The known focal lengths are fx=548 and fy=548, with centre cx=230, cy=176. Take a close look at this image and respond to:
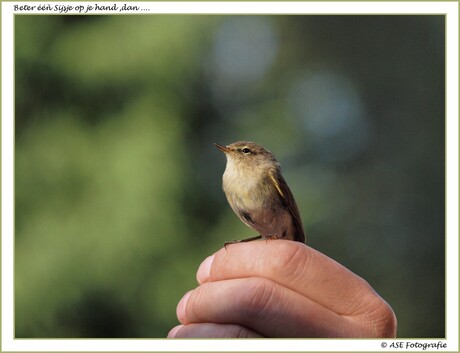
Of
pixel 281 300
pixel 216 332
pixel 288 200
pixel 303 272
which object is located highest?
pixel 288 200

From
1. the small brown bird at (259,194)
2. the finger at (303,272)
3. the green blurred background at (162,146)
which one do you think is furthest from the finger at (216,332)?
the green blurred background at (162,146)

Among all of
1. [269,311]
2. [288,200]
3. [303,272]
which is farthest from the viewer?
[288,200]

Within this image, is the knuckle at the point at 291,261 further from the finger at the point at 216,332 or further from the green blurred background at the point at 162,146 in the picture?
the green blurred background at the point at 162,146

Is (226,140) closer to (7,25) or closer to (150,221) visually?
(150,221)

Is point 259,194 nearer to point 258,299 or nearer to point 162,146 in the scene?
point 258,299

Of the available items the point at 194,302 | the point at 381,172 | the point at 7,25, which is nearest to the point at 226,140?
the point at 381,172

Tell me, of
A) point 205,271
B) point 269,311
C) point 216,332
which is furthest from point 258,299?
point 205,271

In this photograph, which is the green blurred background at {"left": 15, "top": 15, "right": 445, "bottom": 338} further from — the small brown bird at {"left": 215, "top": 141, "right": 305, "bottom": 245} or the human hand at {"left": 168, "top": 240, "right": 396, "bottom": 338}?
the human hand at {"left": 168, "top": 240, "right": 396, "bottom": 338}
